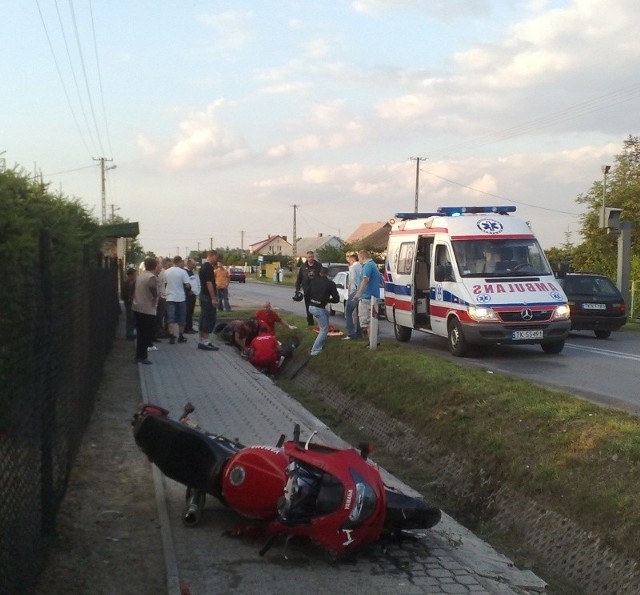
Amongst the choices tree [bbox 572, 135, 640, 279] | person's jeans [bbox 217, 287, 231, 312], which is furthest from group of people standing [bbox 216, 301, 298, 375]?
tree [bbox 572, 135, 640, 279]

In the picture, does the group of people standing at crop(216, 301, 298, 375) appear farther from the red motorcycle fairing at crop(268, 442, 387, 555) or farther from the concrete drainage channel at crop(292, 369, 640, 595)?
the red motorcycle fairing at crop(268, 442, 387, 555)

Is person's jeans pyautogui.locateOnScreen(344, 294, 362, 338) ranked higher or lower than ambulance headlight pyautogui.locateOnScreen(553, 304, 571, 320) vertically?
lower

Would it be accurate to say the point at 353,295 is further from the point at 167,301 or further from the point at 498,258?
the point at 167,301

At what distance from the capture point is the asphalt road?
12328 millimetres

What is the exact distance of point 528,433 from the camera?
948cm

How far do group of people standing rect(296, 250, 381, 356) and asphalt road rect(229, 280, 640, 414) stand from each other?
1.45 meters

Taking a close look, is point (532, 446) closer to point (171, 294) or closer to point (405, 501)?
point (405, 501)

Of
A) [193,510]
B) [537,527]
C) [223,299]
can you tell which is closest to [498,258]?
[537,527]

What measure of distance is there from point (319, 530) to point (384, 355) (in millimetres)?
10106

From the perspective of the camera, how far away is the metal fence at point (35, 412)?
13.7 ft

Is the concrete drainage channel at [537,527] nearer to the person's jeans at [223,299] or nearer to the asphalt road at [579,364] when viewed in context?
the asphalt road at [579,364]

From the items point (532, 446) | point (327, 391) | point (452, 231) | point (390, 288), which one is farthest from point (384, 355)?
point (532, 446)

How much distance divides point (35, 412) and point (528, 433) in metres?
5.90

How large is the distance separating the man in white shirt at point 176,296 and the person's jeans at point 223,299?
639cm
